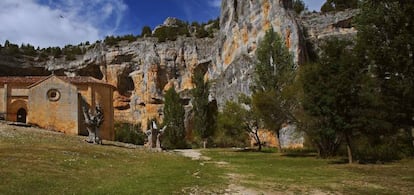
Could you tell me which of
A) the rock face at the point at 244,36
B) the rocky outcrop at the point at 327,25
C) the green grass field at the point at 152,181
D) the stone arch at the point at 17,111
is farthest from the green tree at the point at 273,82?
the stone arch at the point at 17,111

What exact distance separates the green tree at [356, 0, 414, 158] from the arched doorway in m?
44.4

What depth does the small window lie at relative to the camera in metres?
52.0

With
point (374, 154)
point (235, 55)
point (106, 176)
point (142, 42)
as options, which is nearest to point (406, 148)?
point (374, 154)

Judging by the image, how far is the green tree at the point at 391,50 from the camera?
73.9 ft

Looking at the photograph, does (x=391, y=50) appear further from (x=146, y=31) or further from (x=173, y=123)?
(x=146, y=31)

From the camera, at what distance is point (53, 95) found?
52.1 metres

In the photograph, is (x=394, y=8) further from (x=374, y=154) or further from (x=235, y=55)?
(x=235, y=55)

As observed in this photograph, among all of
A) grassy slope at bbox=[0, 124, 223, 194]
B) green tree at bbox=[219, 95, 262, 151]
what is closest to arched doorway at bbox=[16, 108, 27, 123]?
green tree at bbox=[219, 95, 262, 151]

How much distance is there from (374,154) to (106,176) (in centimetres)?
2432

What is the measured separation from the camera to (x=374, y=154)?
3434 centimetres

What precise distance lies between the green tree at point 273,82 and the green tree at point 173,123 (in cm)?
2028

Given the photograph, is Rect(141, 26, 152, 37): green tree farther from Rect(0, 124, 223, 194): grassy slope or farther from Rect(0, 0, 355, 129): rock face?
Rect(0, 124, 223, 194): grassy slope

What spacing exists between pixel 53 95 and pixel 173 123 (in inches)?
776

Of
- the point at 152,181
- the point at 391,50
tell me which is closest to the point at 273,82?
the point at 391,50
